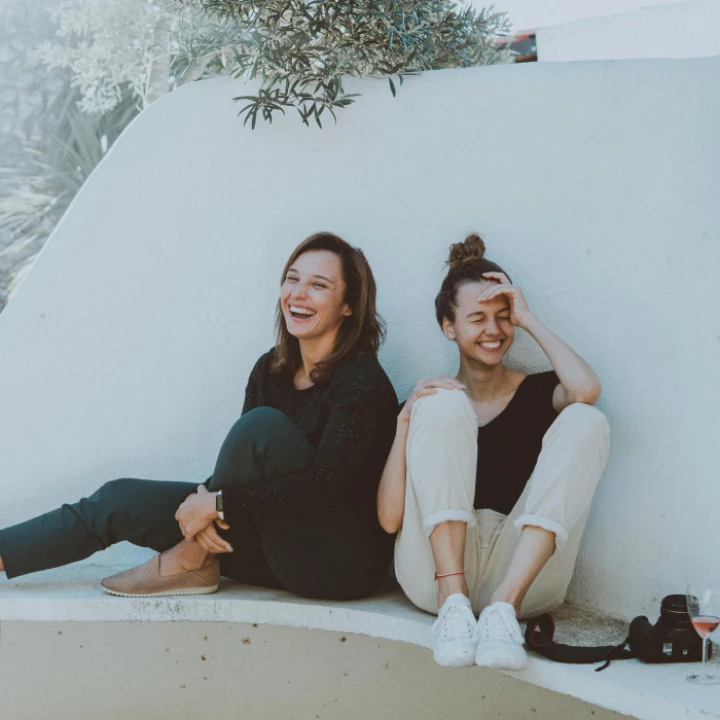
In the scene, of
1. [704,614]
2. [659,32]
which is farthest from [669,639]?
[659,32]

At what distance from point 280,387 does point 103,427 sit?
89 centimetres

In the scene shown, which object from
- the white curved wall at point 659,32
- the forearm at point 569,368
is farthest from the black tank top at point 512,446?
the white curved wall at point 659,32

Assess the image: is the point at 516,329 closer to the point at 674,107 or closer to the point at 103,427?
the point at 674,107

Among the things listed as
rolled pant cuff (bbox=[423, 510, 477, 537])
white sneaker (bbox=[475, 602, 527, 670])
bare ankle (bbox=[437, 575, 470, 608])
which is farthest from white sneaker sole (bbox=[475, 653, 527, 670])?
rolled pant cuff (bbox=[423, 510, 477, 537])

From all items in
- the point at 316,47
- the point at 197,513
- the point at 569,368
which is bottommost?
the point at 197,513

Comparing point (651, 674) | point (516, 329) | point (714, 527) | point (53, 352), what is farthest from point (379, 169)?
point (651, 674)

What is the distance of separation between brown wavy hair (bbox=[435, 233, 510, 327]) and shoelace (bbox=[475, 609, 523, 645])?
102cm

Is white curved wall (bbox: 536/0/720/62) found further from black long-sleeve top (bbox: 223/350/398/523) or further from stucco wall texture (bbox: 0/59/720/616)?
black long-sleeve top (bbox: 223/350/398/523)

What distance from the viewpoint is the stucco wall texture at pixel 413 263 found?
2895mm

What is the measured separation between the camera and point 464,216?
11.0 feet

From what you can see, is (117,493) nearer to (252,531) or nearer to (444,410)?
(252,531)

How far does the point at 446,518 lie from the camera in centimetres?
252

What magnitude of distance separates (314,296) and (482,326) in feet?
1.82

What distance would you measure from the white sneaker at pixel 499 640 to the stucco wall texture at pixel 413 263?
0.74 meters
